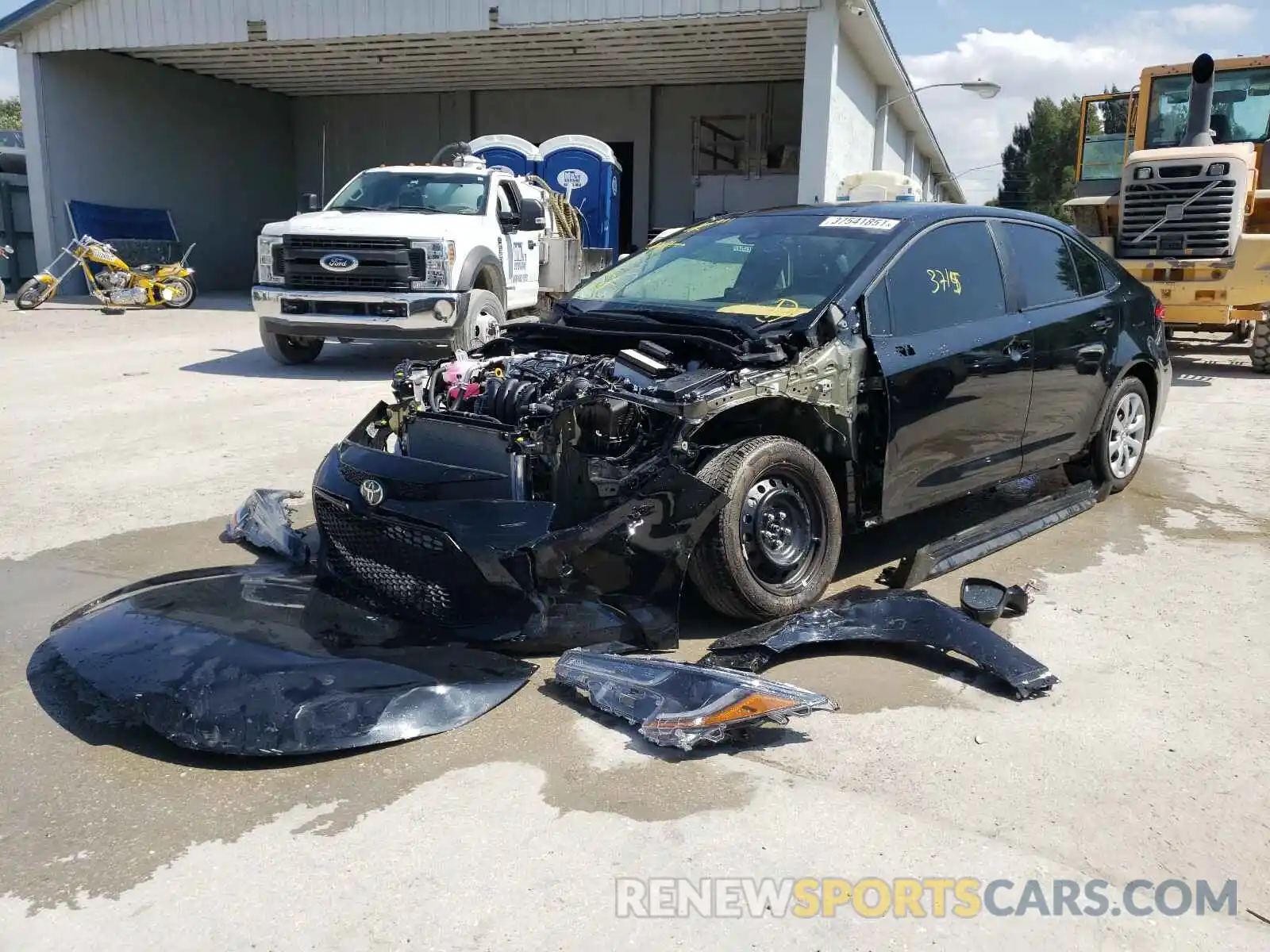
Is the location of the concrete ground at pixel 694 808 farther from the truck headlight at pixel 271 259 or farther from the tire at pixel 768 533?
the truck headlight at pixel 271 259

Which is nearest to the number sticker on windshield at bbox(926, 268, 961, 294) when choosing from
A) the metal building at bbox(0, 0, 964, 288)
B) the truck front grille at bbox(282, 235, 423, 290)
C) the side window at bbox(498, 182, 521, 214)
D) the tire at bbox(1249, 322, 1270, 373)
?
the truck front grille at bbox(282, 235, 423, 290)

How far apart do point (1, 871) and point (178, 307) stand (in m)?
18.0

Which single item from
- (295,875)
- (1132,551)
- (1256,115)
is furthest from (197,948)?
(1256,115)

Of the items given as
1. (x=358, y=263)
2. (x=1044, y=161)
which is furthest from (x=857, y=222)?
(x=1044, y=161)

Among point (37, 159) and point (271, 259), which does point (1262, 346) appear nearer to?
point (271, 259)

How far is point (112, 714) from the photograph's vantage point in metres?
3.27

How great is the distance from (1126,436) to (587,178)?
14963 mm

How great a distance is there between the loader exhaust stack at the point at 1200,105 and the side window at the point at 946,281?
9.02 m

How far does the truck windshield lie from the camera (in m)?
12.6

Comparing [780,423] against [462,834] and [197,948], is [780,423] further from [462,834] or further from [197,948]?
[197,948]

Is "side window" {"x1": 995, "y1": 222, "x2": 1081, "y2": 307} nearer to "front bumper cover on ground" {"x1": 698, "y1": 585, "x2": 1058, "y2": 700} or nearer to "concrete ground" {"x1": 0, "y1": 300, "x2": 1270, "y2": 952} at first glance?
"concrete ground" {"x1": 0, "y1": 300, "x2": 1270, "y2": 952}

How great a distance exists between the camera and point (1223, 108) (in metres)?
12.9

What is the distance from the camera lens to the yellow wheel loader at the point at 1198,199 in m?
11.3

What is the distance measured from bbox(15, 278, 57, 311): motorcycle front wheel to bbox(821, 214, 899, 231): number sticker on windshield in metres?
17.1
